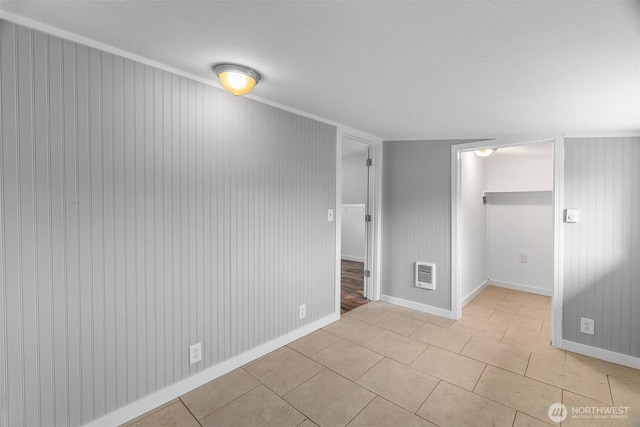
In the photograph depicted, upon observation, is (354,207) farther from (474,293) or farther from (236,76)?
(236,76)

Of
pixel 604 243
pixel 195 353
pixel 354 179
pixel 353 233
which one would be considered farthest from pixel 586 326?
pixel 354 179

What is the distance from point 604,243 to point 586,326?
78cm

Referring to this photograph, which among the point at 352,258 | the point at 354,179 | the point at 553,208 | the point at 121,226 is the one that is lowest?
the point at 352,258

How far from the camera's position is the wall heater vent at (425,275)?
3.52m

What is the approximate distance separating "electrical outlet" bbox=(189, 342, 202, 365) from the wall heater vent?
2580mm

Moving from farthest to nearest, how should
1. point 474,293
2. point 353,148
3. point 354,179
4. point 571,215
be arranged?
point 354,179, point 353,148, point 474,293, point 571,215

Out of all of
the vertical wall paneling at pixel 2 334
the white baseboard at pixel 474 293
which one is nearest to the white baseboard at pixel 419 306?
the white baseboard at pixel 474 293

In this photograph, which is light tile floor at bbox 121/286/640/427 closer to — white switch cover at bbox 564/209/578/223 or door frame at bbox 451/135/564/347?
door frame at bbox 451/135/564/347

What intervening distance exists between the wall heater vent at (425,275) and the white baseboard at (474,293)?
644 mm

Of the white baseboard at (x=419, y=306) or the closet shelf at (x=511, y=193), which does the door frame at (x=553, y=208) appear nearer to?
the white baseboard at (x=419, y=306)

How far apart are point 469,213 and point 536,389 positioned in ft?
7.38

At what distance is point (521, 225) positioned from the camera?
4434 millimetres

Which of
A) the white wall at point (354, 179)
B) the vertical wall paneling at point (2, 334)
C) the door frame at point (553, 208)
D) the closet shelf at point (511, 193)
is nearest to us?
the vertical wall paneling at point (2, 334)

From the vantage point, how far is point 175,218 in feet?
6.45
